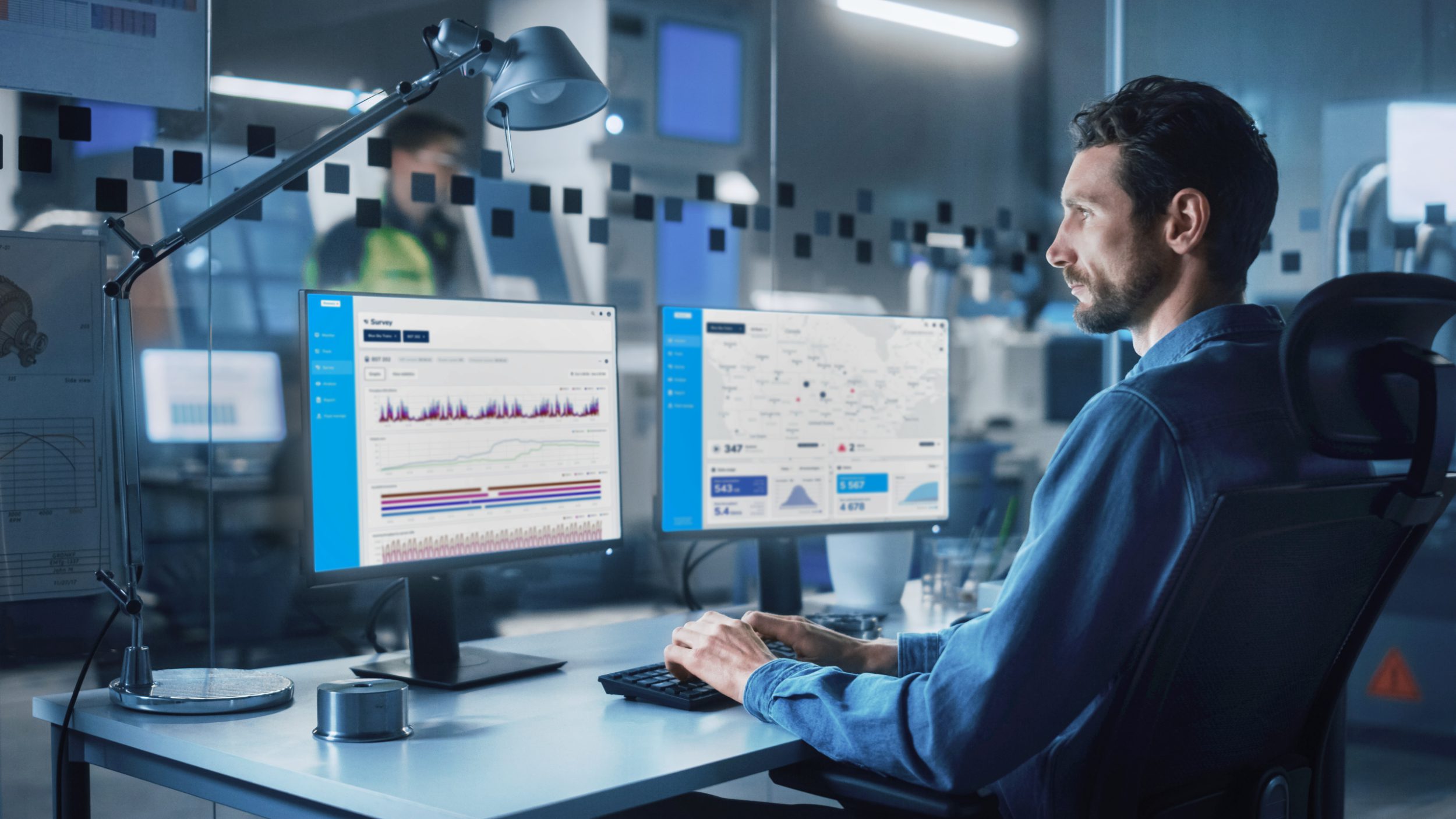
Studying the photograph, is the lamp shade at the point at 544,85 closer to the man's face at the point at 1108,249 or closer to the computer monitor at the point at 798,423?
the computer monitor at the point at 798,423

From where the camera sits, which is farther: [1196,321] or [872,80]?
[872,80]

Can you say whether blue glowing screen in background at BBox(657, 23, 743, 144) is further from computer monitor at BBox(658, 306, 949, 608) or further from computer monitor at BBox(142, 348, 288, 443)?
computer monitor at BBox(142, 348, 288, 443)

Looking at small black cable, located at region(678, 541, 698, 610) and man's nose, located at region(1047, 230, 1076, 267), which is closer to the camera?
man's nose, located at region(1047, 230, 1076, 267)

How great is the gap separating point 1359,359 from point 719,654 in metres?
0.79

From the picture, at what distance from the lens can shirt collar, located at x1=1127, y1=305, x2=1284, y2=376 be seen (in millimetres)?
1293

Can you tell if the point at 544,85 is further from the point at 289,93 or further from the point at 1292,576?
the point at 1292,576

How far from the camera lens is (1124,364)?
345 centimetres

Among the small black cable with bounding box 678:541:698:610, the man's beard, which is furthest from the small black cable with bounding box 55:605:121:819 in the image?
the man's beard

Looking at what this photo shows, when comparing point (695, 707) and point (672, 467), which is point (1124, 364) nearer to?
point (672, 467)

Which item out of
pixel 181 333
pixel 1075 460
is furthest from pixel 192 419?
pixel 1075 460

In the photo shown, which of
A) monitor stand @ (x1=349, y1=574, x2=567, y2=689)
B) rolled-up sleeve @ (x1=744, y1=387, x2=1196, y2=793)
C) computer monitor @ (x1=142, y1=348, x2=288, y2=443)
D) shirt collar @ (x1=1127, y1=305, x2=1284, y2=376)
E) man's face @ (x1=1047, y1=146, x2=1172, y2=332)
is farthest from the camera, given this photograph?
computer monitor @ (x1=142, y1=348, x2=288, y2=443)

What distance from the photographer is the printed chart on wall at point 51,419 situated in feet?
5.50

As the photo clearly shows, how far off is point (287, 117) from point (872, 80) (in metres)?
1.46

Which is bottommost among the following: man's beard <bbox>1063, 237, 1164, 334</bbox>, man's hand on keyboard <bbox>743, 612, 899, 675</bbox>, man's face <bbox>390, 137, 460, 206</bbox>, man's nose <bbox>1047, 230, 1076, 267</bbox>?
man's hand on keyboard <bbox>743, 612, 899, 675</bbox>
